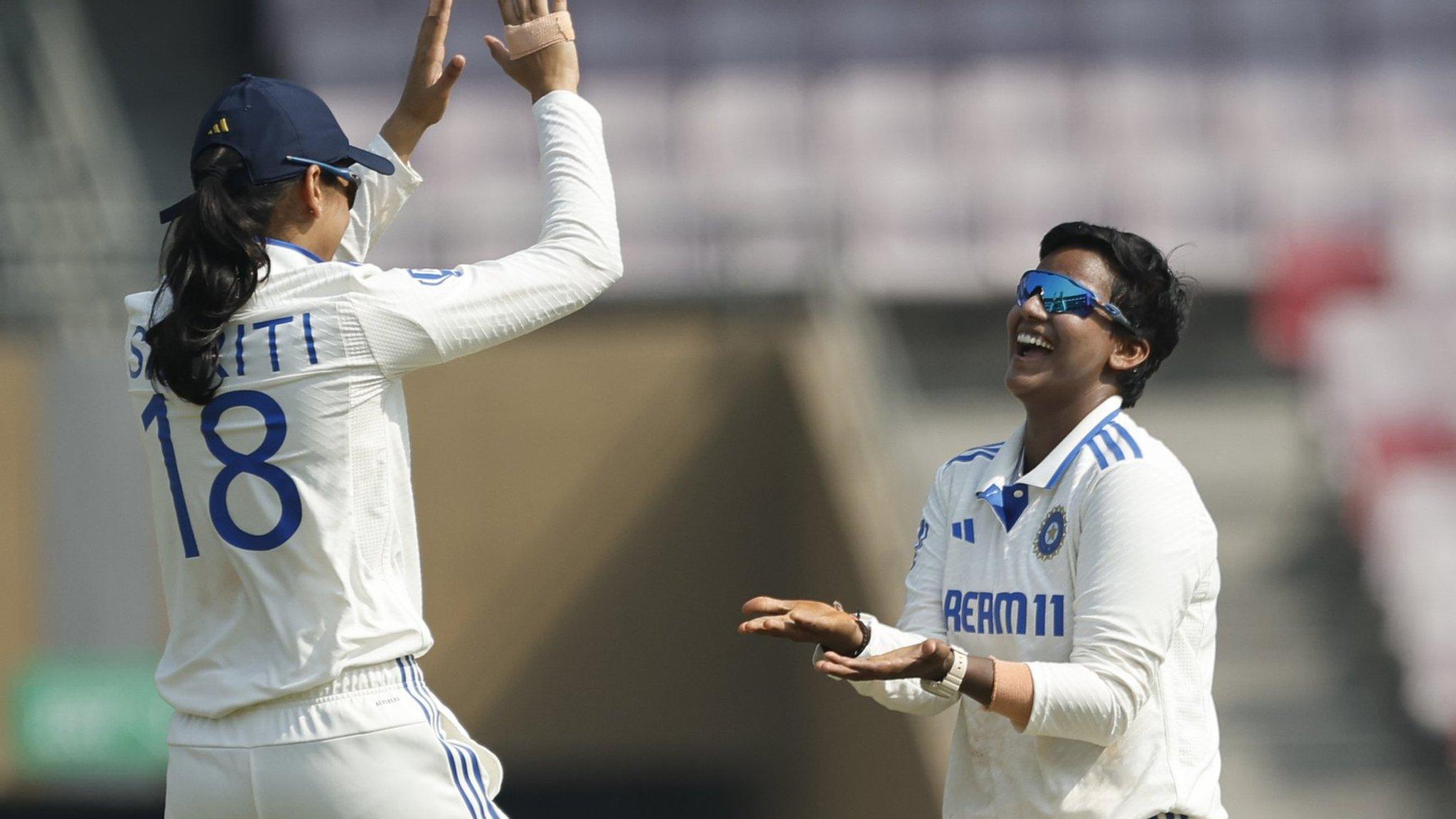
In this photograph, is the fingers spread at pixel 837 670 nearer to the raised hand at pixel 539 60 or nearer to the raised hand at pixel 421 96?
the raised hand at pixel 539 60

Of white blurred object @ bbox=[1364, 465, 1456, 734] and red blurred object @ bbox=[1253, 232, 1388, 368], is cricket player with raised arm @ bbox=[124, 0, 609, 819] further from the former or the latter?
red blurred object @ bbox=[1253, 232, 1388, 368]

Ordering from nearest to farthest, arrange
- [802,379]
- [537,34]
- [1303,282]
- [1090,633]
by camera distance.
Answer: [1090,633] < [537,34] < [802,379] < [1303,282]

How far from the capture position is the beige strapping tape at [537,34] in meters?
2.83

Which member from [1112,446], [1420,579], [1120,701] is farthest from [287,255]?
[1420,579]

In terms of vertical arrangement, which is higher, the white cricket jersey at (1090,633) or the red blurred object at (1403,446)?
the white cricket jersey at (1090,633)

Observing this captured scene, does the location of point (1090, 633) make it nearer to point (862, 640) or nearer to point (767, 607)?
point (862, 640)

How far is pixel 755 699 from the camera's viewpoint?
8938mm

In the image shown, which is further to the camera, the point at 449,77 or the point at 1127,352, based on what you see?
the point at 449,77

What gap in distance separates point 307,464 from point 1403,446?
921 centimetres

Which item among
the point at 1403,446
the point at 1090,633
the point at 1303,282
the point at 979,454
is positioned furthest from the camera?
the point at 1303,282

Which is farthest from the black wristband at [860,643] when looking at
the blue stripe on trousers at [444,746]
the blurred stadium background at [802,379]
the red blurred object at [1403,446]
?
the red blurred object at [1403,446]

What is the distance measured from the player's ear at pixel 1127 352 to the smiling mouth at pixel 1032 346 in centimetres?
11

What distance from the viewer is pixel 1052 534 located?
2754 millimetres

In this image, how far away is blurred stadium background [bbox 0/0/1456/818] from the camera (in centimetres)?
859
